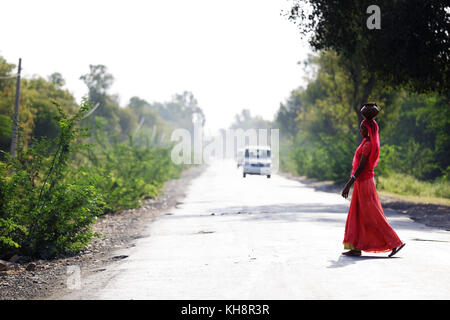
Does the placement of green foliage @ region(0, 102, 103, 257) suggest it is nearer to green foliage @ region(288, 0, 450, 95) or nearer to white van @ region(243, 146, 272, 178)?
green foliage @ region(288, 0, 450, 95)

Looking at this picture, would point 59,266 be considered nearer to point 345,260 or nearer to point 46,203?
point 46,203

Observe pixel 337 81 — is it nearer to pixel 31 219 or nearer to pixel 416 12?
pixel 416 12

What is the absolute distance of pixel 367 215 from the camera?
8.91m

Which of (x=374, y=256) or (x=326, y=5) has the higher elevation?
(x=326, y=5)

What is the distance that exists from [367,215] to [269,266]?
5.43 ft

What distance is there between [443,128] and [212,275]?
29.7m

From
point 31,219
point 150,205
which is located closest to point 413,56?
point 150,205

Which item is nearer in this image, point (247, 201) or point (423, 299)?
point (423, 299)

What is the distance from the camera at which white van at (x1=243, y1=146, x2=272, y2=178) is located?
43.6 metres

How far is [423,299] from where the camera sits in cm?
620

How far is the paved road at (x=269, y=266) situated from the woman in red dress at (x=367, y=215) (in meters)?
0.21

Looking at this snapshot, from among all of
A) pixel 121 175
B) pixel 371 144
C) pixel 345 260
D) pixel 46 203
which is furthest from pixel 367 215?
pixel 121 175

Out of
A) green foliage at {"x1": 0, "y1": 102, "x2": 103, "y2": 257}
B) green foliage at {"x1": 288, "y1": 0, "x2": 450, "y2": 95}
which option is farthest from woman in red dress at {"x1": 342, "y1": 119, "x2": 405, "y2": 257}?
green foliage at {"x1": 288, "y1": 0, "x2": 450, "y2": 95}

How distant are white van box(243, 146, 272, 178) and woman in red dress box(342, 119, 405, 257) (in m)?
34.4
